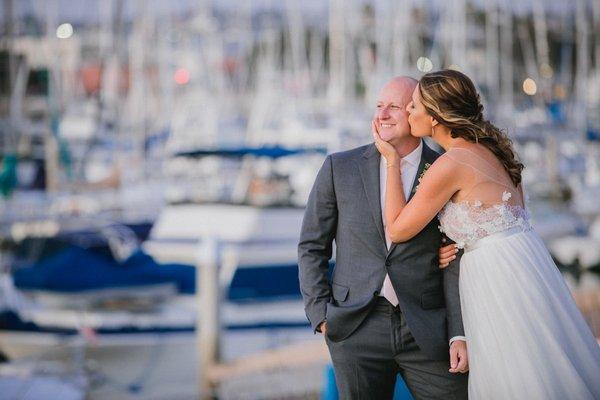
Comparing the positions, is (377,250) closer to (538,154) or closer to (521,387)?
(521,387)

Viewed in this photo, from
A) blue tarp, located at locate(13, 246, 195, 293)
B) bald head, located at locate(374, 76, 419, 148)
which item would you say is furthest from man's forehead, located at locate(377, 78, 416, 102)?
blue tarp, located at locate(13, 246, 195, 293)

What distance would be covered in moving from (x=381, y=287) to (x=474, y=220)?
0.50m

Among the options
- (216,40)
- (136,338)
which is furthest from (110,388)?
(216,40)

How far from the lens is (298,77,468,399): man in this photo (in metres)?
3.45

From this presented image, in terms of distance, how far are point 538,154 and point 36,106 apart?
2159 centimetres

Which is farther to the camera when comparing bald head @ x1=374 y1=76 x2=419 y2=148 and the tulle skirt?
bald head @ x1=374 y1=76 x2=419 y2=148

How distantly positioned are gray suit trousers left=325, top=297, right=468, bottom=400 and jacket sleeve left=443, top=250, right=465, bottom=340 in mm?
161

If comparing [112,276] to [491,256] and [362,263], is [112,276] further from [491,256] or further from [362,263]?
[491,256]

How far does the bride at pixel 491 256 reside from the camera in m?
3.25

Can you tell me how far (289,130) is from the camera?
1019 inches

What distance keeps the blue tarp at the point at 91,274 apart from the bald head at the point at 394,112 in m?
8.31

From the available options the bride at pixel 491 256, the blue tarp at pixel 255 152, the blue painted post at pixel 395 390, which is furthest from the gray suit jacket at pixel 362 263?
the blue tarp at pixel 255 152

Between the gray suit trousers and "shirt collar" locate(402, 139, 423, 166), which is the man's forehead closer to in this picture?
"shirt collar" locate(402, 139, 423, 166)

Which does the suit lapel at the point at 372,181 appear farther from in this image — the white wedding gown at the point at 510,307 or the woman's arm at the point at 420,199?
the white wedding gown at the point at 510,307
